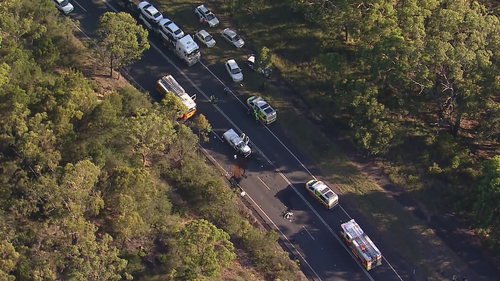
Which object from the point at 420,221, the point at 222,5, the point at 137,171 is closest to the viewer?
the point at 137,171

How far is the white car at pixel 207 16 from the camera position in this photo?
92188 millimetres

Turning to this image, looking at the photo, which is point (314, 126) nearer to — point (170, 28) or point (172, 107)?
point (172, 107)

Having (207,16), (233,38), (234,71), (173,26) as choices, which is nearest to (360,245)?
(234,71)

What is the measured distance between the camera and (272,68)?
88500 millimetres

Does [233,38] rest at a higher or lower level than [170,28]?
lower

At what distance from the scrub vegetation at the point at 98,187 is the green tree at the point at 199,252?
11 centimetres

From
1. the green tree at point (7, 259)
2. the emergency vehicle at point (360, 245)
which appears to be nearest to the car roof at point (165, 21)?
the emergency vehicle at point (360, 245)

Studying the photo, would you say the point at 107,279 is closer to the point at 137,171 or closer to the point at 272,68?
the point at 137,171

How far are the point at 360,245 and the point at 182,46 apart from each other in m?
38.6

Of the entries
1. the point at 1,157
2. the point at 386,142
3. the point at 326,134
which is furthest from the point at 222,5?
the point at 1,157

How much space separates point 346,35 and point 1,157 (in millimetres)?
52132

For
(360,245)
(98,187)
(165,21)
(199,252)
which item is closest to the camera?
(199,252)

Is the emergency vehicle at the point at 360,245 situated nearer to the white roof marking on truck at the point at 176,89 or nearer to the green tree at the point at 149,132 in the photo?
the green tree at the point at 149,132

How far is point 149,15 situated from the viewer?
295 ft
